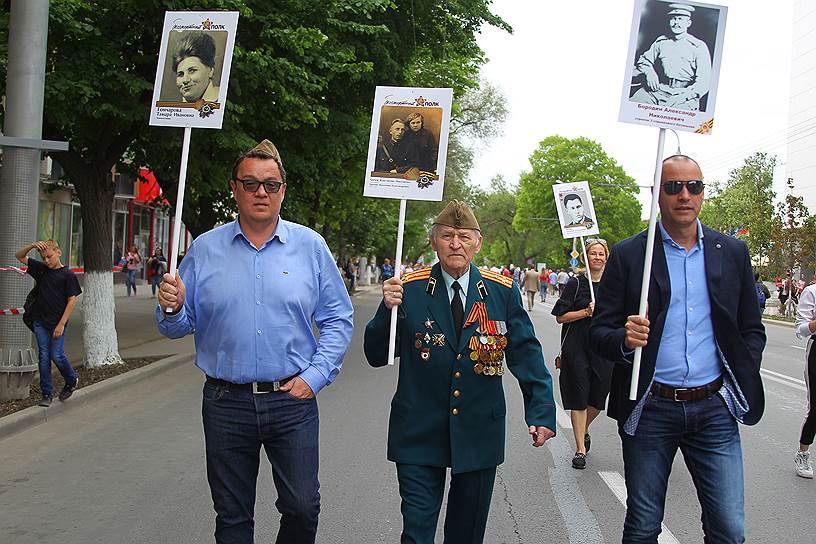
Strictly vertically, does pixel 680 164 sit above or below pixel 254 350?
above

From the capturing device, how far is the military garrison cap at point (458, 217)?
384 cm

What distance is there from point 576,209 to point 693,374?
6091 mm

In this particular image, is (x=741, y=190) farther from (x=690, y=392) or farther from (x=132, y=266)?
(x=690, y=392)

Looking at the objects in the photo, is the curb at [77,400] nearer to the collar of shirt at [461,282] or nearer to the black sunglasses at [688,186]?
the collar of shirt at [461,282]

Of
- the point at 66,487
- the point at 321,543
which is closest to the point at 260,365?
the point at 321,543

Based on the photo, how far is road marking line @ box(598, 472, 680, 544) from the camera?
5.02m

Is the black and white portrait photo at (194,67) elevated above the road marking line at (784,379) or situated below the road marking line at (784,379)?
above

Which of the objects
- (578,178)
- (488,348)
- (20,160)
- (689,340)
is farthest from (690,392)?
(578,178)


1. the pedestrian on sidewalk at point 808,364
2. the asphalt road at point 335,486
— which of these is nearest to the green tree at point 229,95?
the asphalt road at point 335,486

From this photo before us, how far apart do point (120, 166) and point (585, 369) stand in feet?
35.3

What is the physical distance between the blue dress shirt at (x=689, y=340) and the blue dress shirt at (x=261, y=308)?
142cm

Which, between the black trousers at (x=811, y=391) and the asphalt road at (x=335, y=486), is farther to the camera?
the black trousers at (x=811, y=391)

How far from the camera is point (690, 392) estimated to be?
3553mm

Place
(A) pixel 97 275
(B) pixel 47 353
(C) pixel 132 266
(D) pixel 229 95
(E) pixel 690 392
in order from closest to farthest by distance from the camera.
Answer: (E) pixel 690 392 < (B) pixel 47 353 < (D) pixel 229 95 < (A) pixel 97 275 < (C) pixel 132 266
